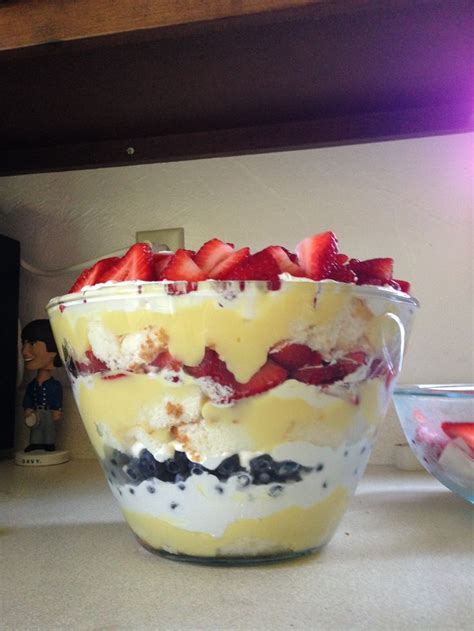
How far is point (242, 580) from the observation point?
441 millimetres

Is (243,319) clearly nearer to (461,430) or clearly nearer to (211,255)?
(211,255)

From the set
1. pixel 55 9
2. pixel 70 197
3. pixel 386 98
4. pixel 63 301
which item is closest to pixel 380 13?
pixel 386 98

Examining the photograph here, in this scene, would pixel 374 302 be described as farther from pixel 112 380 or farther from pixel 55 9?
pixel 55 9

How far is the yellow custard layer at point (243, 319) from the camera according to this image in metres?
0.42

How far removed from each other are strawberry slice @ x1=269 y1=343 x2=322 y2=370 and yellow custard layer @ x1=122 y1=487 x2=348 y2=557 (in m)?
0.11

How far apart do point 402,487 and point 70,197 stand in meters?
0.71

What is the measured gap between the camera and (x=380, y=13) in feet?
2.24

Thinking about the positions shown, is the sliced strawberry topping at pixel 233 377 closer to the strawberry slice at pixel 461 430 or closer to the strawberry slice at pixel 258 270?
the strawberry slice at pixel 258 270

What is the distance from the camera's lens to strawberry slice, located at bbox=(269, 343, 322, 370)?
43cm

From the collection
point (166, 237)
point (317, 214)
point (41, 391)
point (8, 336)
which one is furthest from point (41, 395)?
point (317, 214)

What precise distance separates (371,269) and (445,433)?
0.23 meters

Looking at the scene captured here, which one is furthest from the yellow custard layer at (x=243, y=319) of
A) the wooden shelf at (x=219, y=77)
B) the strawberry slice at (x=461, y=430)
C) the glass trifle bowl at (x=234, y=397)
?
the wooden shelf at (x=219, y=77)

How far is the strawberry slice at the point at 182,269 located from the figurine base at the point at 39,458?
603 millimetres

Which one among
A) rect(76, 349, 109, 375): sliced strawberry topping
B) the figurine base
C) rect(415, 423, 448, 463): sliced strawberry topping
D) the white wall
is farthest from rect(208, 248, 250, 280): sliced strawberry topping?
the figurine base
